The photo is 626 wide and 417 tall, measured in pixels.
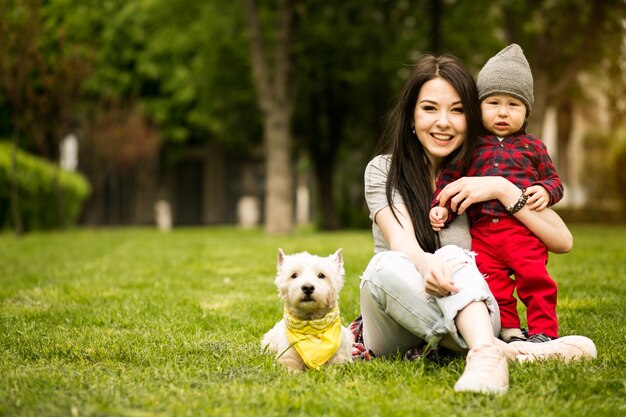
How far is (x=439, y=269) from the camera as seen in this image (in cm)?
312

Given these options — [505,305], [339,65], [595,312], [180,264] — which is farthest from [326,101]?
[505,305]

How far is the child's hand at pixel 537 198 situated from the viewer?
11.3 feet

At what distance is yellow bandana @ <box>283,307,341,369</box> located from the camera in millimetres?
3514

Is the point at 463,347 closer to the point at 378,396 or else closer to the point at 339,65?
the point at 378,396

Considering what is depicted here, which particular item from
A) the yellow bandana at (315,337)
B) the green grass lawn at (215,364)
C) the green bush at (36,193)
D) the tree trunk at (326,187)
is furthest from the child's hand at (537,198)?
the tree trunk at (326,187)

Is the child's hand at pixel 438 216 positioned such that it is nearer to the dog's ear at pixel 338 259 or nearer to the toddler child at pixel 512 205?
the toddler child at pixel 512 205

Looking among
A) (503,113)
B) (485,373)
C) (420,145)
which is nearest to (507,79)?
(503,113)

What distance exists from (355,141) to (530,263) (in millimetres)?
18291

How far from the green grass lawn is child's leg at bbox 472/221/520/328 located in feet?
1.26

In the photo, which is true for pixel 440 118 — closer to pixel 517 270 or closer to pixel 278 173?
pixel 517 270

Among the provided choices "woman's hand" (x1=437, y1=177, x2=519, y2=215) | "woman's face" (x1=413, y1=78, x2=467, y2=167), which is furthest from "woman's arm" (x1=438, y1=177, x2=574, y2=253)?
"woman's face" (x1=413, y1=78, x2=467, y2=167)

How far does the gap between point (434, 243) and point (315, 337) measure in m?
0.81

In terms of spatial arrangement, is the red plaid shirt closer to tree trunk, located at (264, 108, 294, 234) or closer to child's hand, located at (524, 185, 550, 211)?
child's hand, located at (524, 185, 550, 211)

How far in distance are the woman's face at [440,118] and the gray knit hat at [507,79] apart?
0.20 m
